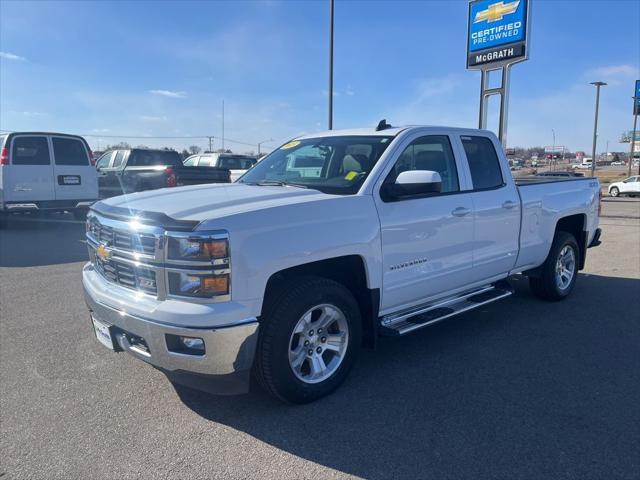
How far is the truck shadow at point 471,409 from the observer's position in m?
2.89

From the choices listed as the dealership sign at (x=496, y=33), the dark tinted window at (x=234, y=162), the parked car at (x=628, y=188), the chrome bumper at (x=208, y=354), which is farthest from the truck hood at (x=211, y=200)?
the parked car at (x=628, y=188)

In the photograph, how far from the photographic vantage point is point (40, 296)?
20.3 feet

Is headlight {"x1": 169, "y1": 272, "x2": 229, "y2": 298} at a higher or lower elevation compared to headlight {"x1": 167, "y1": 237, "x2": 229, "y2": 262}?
lower

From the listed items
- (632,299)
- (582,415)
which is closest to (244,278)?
(582,415)

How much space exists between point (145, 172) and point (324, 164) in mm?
11124

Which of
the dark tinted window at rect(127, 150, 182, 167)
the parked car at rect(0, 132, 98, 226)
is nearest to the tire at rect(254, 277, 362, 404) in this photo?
the parked car at rect(0, 132, 98, 226)

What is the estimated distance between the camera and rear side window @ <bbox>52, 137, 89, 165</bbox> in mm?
12148

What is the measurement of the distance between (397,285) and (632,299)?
4.08m

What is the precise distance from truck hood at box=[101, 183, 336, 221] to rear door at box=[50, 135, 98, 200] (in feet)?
31.1

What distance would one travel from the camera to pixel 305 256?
3.30 meters

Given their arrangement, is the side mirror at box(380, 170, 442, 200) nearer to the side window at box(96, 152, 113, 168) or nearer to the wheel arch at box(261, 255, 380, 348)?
the wheel arch at box(261, 255, 380, 348)

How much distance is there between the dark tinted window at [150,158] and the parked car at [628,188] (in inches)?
1169

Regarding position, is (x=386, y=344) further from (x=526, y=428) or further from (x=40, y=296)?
(x=40, y=296)

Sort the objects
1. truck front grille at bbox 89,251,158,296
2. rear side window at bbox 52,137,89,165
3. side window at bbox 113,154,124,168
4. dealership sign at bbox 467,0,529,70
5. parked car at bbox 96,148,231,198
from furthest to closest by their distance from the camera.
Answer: side window at bbox 113,154,124,168 → parked car at bbox 96,148,231,198 → dealership sign at bbox 467,0,529,70 → rear side window at bbox 52,137,89,165 → truck front grille at bbox 89,251,158,296
